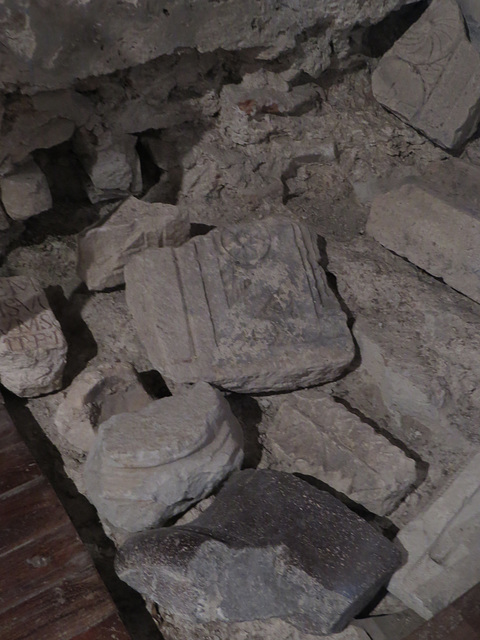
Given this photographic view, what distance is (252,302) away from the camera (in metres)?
2.76

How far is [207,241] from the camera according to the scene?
2885 mm

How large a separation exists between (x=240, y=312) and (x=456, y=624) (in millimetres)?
1323

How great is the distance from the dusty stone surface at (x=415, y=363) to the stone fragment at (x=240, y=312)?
162mm

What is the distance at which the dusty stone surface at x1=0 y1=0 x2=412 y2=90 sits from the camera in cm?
240

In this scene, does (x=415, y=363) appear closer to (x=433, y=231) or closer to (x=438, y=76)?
(x=433, y=231)

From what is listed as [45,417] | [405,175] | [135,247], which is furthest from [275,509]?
[405,175]

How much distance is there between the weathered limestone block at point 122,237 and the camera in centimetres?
292

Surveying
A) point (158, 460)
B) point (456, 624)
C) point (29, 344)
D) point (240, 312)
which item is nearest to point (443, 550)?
point (456, 624)

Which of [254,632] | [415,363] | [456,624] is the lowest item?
[254,632]

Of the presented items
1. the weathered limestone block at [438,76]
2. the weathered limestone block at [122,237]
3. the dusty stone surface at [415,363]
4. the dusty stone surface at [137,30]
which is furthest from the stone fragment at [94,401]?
the weathered limestone block at [438,76]

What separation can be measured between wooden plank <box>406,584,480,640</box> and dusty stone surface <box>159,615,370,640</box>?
0.73ft

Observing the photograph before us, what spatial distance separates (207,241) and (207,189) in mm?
495

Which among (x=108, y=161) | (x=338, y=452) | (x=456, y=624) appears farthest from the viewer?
(x=108, y=161)

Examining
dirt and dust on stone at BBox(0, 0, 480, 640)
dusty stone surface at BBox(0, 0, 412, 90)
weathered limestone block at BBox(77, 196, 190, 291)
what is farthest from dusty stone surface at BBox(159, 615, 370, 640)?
dusty stone surface at BBox(0, 0, 412, 90)
